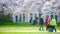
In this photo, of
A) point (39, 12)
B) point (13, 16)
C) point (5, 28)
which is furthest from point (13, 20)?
point (39, 12)

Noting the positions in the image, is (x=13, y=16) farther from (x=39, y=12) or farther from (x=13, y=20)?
(x=39, y=12)

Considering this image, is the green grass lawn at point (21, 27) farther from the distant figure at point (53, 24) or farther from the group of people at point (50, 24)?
the distant figure at point (53, 24)

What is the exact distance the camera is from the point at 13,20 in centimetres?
192

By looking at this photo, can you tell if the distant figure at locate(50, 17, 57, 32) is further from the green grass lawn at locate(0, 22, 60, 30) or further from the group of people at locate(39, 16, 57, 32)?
the green grass lawn at locate(0, 22, 60, 30)

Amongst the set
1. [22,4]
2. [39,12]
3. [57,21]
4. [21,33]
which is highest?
[22,4]

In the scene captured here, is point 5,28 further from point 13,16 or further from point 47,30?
point 47,30

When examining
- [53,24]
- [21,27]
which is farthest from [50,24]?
[21,27]

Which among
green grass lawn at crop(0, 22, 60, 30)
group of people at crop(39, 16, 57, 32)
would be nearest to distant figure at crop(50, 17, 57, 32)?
group of people at crop(39, 16, 57, 32)

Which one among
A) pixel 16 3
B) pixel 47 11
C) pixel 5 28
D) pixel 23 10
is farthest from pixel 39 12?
pixel 5 28

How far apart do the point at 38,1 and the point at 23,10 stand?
28 cm

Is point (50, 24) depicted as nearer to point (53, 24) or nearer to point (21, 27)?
point (53, 24)

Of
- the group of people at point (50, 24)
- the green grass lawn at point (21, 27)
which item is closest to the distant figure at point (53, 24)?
the group of people at point (50, 24)

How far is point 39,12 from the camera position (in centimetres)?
190

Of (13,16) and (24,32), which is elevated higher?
(13,16)
